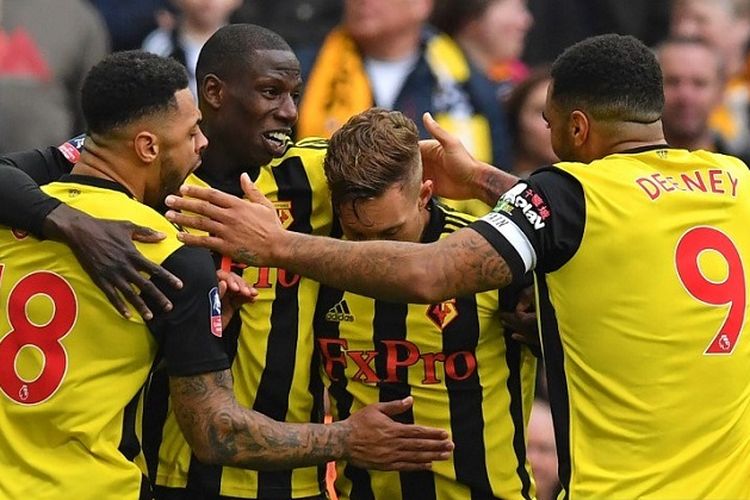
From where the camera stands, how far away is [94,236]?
5.47 meters

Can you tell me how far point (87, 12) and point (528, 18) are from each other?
A: 3388 mm

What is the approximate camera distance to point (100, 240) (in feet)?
17.9

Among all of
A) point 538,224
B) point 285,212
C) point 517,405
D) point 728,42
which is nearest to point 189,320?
point 285,212

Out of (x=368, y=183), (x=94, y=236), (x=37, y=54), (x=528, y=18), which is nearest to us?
(x=94, y=236)

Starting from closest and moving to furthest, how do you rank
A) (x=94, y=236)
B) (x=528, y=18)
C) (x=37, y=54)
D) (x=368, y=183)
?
(x=94, y=236) < (x=368, y=183) < (x=37, y=54) < (x=528, y=18)

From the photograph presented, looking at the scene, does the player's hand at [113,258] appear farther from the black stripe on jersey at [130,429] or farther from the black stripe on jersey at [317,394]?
the black stripe on jersey at [317,394]

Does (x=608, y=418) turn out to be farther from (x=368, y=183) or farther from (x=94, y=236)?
(x=94, y=236)

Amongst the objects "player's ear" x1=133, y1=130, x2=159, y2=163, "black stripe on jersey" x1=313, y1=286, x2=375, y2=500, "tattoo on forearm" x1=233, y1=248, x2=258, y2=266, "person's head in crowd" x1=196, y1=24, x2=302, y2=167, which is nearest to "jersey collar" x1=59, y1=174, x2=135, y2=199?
"player's ear" x1=133, y1=130, x2=159, y2=163

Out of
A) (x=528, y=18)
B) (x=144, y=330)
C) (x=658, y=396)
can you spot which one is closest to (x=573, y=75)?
(x=658, y=396)

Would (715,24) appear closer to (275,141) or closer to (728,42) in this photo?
(728,42)

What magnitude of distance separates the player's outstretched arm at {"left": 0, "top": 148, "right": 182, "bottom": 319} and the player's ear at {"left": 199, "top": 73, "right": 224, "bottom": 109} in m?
1.01

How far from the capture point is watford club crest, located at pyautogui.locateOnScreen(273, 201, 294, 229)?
6.37 meters

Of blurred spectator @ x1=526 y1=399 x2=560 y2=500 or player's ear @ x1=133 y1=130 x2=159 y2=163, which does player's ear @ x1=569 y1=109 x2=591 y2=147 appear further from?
blurred spectator @ x1=526 y1=399 x2=560 y2=500

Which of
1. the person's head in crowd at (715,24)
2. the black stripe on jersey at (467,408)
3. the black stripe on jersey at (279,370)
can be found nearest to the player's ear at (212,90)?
the black stripe on jersey at (279,370)
